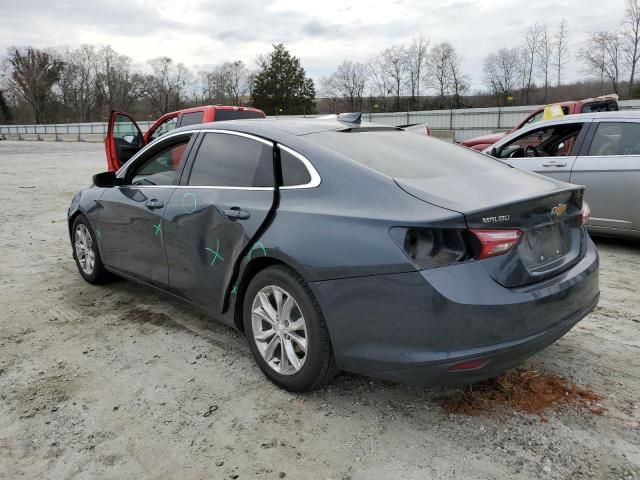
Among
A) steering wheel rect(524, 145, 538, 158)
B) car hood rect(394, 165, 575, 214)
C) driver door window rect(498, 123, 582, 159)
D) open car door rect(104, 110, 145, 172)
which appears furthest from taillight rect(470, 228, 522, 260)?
open car door rect(104, 110, 145, 172)

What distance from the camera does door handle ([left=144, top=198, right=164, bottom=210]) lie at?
3.87 m

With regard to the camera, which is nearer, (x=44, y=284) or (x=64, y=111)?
(x=44, y=284)

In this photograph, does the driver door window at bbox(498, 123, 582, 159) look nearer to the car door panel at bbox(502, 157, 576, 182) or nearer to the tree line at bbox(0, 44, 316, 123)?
the car door panel at bbox(502, 157, 576, 182)

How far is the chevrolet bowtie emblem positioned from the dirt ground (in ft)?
3.28

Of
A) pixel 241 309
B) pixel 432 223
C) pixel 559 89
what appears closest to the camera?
pixel 432 223

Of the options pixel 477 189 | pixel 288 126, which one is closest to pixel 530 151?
pixel 288 126

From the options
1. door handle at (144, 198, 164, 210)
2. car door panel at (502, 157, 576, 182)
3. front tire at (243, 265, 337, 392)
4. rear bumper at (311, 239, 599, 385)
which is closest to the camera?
rear bumper at (311, 239, 599, 385)

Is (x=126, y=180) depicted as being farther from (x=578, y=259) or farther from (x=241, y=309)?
(x=578, y=259)

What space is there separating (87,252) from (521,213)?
403 cm

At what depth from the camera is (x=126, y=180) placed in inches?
175

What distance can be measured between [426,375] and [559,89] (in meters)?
59.3

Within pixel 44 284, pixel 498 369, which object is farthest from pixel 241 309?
pixel 44 284

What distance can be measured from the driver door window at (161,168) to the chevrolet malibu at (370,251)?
13 cm

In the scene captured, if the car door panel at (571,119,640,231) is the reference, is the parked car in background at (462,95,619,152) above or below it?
above
